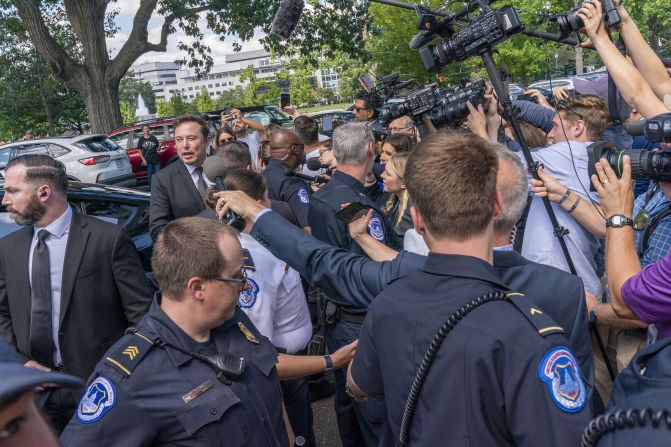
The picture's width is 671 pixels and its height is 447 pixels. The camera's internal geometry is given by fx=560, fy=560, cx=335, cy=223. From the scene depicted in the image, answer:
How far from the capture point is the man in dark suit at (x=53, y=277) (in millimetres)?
2871

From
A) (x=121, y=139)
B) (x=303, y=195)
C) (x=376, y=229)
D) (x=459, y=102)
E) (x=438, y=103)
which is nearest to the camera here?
(x=376, y=229)

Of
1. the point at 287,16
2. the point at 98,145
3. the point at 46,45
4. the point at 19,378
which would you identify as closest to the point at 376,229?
the point at 287,16

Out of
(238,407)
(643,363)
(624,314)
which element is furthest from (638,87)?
(238,407)

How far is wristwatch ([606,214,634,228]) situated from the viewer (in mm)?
2098

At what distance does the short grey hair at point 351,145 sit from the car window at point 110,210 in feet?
7.64

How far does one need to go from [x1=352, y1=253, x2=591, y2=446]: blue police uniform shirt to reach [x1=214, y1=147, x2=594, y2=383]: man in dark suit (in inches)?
12.0

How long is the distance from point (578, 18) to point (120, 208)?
151 inches

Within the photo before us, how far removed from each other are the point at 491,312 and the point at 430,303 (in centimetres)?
17

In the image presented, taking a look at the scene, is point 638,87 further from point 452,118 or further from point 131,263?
point 131,263

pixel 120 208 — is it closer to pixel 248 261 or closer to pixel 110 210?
pixel 110 210

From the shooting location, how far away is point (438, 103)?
394cm

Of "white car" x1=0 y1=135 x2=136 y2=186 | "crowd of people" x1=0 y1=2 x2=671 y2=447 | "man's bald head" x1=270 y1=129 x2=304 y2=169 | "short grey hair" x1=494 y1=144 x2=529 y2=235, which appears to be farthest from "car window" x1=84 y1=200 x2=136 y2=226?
"white car" x1=0 y1=135 x2=136 y2=186

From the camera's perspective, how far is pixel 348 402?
332cm

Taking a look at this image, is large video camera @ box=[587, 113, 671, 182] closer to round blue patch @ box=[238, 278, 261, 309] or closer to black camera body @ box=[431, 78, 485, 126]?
black camera body @ box=[431, 78, 485, 126]
